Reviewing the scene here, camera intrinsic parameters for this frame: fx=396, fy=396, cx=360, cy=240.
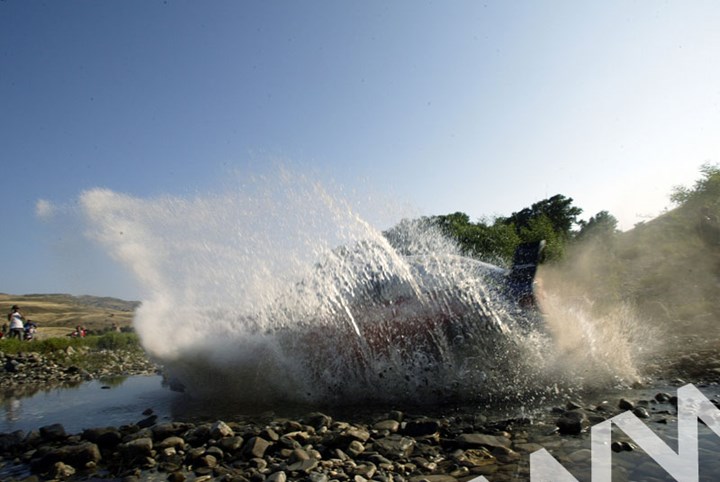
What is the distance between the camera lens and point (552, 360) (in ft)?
19.3

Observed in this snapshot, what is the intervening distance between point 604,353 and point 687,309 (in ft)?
39.0

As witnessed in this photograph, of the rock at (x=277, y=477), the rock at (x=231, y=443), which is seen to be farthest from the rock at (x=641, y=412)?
the rock at (x=231, y=443)

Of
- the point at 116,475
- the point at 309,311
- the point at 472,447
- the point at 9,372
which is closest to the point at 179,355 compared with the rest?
the point at 309,311

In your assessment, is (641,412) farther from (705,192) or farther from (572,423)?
(705,192)

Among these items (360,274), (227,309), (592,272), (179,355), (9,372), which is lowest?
(9,372)

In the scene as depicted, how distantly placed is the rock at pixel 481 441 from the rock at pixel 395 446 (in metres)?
0.45

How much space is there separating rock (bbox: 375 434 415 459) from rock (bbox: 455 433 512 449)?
45 centimetres

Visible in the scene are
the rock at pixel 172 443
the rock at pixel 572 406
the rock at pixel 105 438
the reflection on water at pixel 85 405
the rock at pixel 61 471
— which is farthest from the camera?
the reflection on water at pixel 85 405

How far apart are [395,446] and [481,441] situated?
775 millimetres

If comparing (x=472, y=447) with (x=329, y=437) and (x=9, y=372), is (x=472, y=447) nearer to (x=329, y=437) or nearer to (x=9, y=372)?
(x=329, y=437)

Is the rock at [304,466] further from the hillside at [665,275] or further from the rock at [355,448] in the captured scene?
the hillside at [665,275]

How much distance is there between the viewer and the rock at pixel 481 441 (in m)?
3.52

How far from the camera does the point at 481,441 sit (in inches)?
140

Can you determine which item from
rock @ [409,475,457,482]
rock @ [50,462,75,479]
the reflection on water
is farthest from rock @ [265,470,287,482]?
the reflection on water
